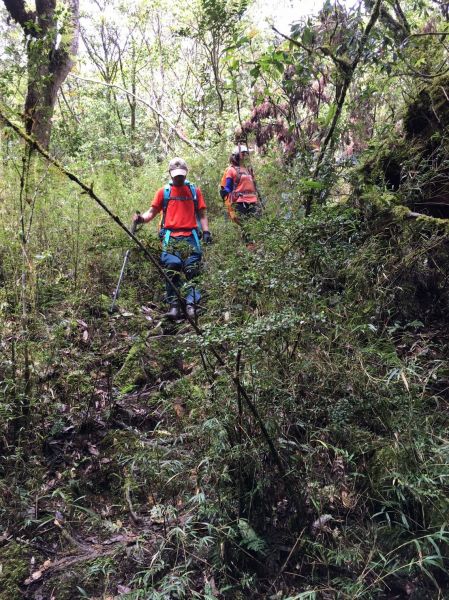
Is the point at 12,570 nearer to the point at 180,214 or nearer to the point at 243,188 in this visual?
the point at 180,214

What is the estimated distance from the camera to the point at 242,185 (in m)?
6.96

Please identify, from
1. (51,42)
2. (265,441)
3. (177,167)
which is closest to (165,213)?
(177,167)

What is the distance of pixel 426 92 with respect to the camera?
13.6ft

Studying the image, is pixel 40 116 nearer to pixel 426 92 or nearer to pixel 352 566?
pixel 426 92

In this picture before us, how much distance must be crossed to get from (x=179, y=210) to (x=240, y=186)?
1.71 meters

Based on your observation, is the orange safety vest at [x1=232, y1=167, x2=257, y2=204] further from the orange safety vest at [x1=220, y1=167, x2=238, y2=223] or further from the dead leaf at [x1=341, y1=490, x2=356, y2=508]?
the dead leaf at [x1=341, y1=490, x2=356, y2=508]

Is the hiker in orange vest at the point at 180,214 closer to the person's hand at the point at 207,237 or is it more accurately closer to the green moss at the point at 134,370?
the person's hand at the point at 207,237

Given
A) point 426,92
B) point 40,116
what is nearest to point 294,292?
point 426,92

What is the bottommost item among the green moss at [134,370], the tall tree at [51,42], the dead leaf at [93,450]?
the dead leaf at [93,450]

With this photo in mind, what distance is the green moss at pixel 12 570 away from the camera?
244 cm

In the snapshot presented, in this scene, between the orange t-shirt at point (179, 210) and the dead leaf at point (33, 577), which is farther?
the orange t-shirt at point (179, 210)

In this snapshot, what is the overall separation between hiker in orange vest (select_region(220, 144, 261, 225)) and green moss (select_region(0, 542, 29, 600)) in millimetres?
5005

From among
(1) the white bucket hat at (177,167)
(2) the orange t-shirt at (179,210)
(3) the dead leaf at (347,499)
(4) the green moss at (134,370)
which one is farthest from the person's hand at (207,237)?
(3) the dead leaf at (347,499)

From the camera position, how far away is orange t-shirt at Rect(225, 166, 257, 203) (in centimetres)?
688
